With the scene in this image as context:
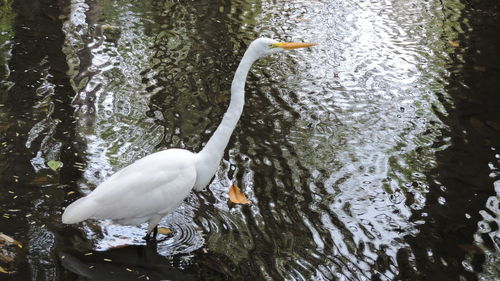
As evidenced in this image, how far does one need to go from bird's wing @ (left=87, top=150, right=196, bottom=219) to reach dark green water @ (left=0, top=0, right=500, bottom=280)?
0.33 metres

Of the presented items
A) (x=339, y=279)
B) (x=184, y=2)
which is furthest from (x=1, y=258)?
(x=184, y=2)

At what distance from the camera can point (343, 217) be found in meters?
4.32

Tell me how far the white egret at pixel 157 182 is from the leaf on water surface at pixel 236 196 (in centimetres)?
64

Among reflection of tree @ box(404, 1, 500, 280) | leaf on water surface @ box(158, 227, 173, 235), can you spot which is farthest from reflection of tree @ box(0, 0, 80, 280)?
reflection of tree @ box(404, 1, 500, 280)

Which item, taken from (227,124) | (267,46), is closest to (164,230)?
(227,124)

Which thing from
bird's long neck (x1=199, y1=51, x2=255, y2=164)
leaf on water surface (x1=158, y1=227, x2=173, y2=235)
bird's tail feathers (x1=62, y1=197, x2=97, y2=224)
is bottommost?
leaf on water surface (x1=158, y1=227, x2=173, y2=235)

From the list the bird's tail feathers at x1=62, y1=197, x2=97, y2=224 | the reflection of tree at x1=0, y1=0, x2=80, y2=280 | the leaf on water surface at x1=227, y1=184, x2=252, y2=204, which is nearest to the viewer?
the bird's tail feathers at x1=62, y1=197, x2=97, y2=224

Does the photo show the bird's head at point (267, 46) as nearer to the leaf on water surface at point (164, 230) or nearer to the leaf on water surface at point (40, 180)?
the leaf on water surface at point (164, 230)

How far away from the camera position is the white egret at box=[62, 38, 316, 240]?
359cm

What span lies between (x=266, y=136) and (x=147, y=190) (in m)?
1.96

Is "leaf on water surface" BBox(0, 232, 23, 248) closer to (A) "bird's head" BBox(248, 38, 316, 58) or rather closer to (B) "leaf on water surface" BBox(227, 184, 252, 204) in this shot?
(B) "leaf on water surface" BBox(227, 184, 252, 204)

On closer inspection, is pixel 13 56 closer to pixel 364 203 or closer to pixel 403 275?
pixel 364 203

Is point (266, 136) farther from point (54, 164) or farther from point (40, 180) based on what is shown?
point (40, 180)

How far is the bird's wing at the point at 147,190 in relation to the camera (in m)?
3.60
